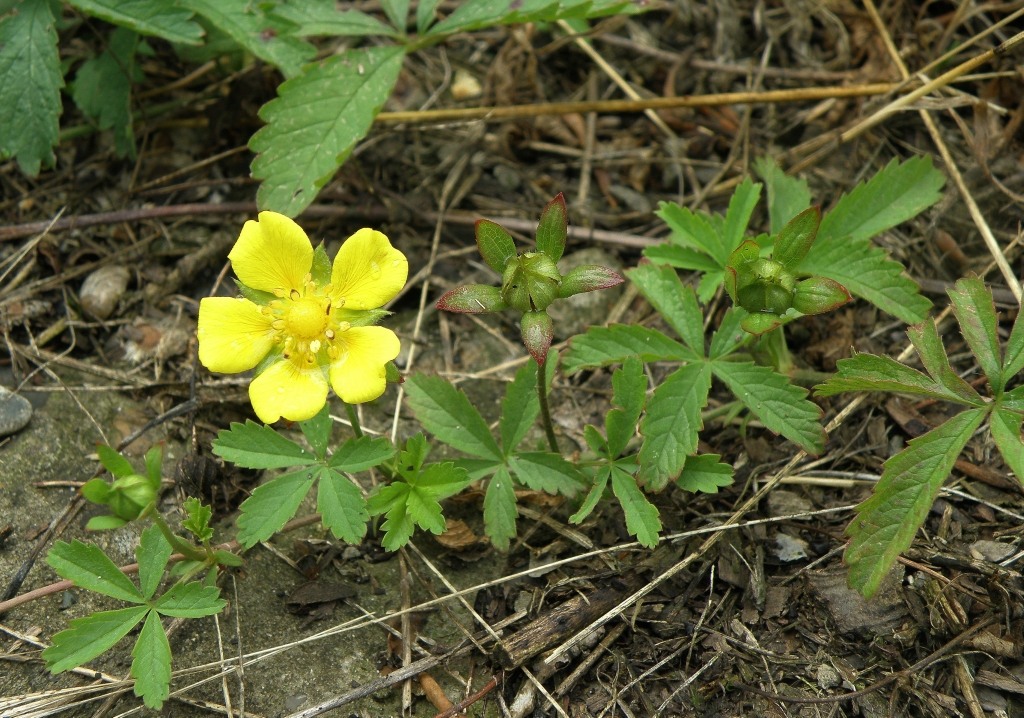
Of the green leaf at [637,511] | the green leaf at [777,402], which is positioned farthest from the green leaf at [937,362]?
the green leaf at [637,511]

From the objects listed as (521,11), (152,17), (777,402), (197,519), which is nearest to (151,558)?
(197,519)

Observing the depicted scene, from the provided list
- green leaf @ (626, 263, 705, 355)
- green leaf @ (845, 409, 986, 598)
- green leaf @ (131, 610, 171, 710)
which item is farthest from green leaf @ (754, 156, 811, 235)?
green leaf @ (131, 610, 171, 710)

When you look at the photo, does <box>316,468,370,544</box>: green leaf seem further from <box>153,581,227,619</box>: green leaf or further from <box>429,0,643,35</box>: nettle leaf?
<box>429,0,643,35</box>: nettle leaf

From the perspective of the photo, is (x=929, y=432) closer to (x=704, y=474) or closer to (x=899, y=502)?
(x=899, y=502)

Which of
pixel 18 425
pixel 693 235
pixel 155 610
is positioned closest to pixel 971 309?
pixel 693 235

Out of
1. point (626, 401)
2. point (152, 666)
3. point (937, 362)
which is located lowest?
point (152, 666)

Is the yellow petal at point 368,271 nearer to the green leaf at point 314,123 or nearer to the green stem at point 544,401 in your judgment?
the green stem at point 544,401
